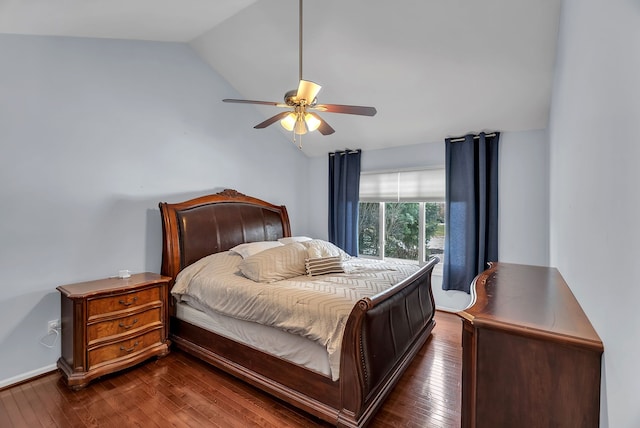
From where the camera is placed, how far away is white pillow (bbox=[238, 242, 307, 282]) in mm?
2649

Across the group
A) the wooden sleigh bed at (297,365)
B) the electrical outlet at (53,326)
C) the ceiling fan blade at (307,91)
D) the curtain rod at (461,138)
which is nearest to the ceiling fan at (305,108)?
the ceiling fan blade at (307,91)

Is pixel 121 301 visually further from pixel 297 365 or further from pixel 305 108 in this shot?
Result: pixel 305 108

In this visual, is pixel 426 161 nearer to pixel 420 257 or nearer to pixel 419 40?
pixel 420 257

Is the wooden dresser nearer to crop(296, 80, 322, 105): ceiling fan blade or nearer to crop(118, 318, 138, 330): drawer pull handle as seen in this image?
crop(296, 80, 322, 105): ceiling fan blade

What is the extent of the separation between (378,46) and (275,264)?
2263mm

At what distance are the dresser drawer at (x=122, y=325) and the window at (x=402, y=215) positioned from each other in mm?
3058

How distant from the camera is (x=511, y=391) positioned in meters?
1.08

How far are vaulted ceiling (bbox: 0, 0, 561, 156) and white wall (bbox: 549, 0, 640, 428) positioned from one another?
117cm

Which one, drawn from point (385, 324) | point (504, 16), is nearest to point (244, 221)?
point (385, 324)

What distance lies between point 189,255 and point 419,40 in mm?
3107

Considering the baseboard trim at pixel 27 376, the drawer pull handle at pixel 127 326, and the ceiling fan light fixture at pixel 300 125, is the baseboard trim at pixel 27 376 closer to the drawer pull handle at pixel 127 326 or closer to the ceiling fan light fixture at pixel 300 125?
the drawer pull handle at pixel 127 326

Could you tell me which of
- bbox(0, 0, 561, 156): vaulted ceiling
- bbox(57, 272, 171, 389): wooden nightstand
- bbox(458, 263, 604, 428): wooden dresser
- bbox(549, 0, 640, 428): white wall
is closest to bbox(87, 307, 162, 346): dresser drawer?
bbox(57, 272, 171, 389): wooden nightstand

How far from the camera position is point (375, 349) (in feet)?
6.68

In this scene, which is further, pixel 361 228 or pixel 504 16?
A: pixel 361 228
